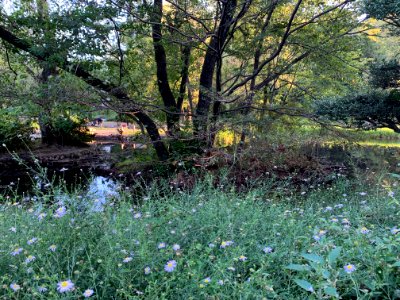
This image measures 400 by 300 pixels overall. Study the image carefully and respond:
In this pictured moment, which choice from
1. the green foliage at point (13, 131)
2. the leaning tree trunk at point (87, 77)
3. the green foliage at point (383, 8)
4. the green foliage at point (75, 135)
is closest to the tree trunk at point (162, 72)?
the leaning tree trunk at point (87, 77)

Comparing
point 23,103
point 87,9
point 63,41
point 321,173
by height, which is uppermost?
point 87,9

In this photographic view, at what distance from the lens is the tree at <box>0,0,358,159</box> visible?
5.13 m

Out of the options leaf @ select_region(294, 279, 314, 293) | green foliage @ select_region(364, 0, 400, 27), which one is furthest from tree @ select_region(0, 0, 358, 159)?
leaf @ select_region(294, 279, 314, 293)

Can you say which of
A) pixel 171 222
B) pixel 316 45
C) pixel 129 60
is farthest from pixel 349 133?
pixel 171 222

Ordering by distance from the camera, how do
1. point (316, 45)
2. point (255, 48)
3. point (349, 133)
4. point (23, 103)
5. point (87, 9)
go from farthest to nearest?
point (255, 48), point (316, 45), point (349, 133), point (23, 103), point (87, 9)

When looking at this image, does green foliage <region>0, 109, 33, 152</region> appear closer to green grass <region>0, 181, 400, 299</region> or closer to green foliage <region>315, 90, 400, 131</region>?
green grass <region>0, 181, 400, 299</region>

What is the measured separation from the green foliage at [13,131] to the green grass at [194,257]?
422 centimetres

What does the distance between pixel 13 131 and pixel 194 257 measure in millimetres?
8377

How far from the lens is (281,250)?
1.66 meters

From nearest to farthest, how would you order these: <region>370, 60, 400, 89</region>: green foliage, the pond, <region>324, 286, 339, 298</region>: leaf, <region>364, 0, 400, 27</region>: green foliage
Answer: <region>324, 286, 339, 298</region>: leaf
<region>364, 0, 400, 27</region>: green foliage
<region>370, 60, 400, 89</region>: green foliage
the pond

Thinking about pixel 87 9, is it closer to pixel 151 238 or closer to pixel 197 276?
pixel 151 238

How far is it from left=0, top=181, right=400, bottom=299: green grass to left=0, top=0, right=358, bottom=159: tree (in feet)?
11.8

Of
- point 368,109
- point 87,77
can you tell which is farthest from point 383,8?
point 87,77

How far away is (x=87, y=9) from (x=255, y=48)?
400 centimetres
